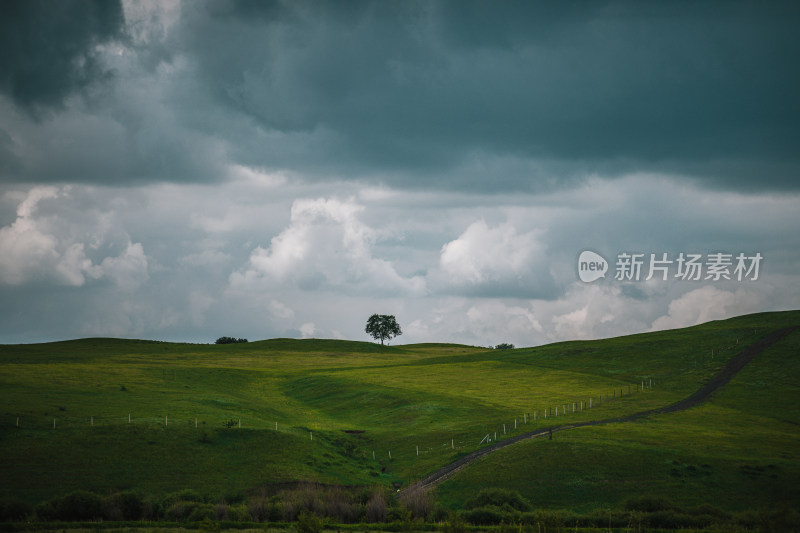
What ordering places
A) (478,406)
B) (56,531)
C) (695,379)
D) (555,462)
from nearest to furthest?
(56,531) < (555,462) < (478,406) < (695,379)

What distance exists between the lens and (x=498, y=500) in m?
49.8

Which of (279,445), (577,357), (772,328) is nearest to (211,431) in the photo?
(279,445)

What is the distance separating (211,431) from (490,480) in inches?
1215

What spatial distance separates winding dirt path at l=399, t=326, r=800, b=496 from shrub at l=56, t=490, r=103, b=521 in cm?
2433

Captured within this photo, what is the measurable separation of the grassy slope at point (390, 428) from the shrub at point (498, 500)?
4.48 m

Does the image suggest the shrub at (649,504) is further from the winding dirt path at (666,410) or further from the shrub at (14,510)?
the shrub at (14,510)

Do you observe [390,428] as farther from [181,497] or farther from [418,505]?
[418,505]

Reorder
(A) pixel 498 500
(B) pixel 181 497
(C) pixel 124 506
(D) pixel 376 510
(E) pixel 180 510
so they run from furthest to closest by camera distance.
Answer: (B) pixel 181 497 → (A) pixel 498 500 → (C) pixel 124 506 → (E) pixel 180 510 → (D) pixel 376 510

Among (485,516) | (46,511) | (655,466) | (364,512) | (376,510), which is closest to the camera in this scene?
(485,516)

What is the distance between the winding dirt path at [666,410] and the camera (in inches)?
2457

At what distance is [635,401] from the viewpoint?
95312 millimetres

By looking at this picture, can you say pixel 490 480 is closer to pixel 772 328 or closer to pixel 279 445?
pixel 279 445

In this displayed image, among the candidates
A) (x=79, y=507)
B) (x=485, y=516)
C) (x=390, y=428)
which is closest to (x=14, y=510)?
(x=79, y=507)

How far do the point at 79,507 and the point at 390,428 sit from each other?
45.0m
